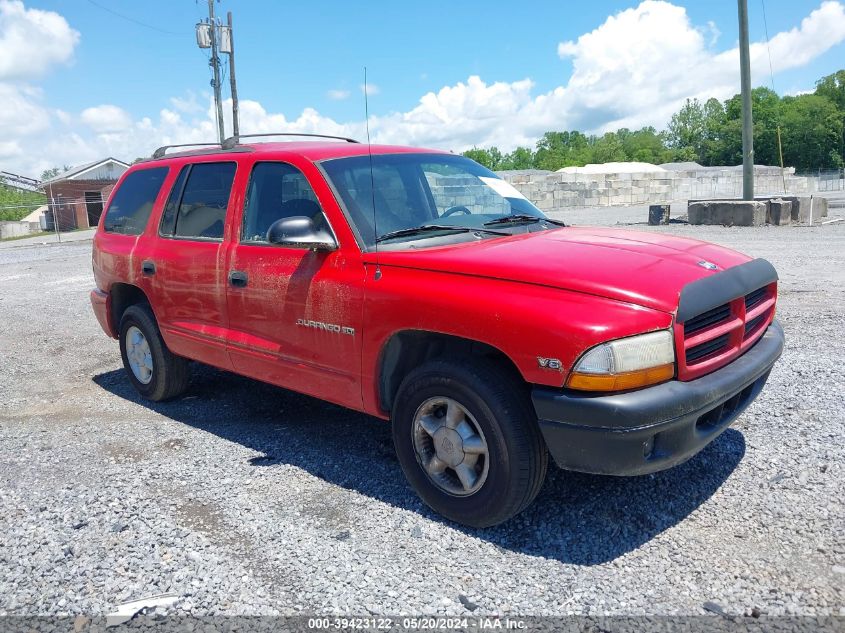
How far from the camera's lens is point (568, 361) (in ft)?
9.45

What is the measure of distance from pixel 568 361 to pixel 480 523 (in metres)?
0.97

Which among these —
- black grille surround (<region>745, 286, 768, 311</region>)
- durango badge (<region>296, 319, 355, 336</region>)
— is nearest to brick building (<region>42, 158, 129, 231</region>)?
durango badge (<region>296, 319, 355, 336</region>)

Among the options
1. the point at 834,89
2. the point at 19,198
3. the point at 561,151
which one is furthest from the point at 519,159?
the point at 19,198

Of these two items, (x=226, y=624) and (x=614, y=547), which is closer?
(x=226, y=624)

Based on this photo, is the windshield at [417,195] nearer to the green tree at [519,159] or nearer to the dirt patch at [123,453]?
the dirt patch at [123,453]

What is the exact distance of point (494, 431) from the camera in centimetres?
313

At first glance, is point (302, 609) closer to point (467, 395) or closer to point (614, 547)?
point (467, 395)

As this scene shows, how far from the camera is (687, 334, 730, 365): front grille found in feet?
10.2

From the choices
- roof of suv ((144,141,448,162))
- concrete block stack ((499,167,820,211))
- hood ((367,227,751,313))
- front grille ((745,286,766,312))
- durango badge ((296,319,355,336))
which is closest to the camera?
hood ((367,227,751,313))

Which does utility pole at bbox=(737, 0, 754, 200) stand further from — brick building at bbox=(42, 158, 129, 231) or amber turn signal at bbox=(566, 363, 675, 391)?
brick building at bbox=(42, 158, 129, 231)

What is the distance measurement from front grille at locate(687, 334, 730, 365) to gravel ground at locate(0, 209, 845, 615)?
32.1 inches

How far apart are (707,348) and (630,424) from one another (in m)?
0.66

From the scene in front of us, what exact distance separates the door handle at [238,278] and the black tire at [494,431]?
1431 millimetres

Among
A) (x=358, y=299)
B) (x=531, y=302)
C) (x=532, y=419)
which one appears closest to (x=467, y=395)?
(x=532, y=419)
